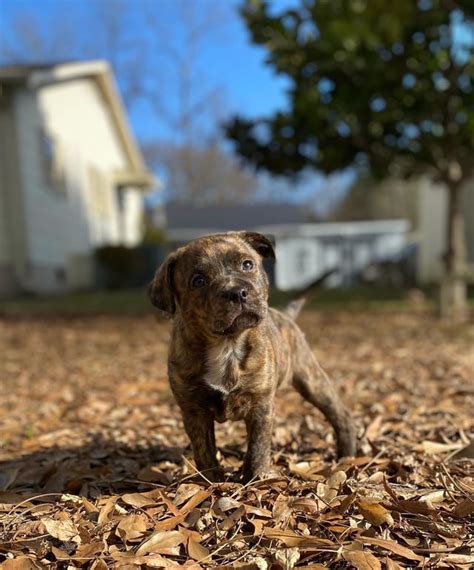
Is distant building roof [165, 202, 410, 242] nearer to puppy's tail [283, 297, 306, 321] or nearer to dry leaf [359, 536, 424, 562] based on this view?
puppy's tail [283, 297, 306, 321]

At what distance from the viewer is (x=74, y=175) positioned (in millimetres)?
20391

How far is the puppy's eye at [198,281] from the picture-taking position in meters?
2.89

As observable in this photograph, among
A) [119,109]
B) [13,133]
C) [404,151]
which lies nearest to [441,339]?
[404,151]

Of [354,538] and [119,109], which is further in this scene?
[119,109]

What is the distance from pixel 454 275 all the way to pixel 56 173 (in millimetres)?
13123

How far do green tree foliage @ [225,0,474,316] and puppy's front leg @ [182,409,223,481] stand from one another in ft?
28.2

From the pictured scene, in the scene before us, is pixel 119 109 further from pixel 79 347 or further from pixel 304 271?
pixel 79 347

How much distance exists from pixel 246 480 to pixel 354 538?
71cm

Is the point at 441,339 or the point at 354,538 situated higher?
the point at 354,538

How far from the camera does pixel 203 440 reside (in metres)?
3.10

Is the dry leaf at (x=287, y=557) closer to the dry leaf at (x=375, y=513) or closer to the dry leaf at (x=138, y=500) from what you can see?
the dry leaf at (x=375, y=513)

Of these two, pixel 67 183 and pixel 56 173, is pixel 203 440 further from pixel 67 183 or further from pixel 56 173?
pixel 67 183

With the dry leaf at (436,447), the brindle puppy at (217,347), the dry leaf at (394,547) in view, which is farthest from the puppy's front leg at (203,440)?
the dry leaf at (436,447)

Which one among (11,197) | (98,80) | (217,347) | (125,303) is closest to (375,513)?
(217,347)
